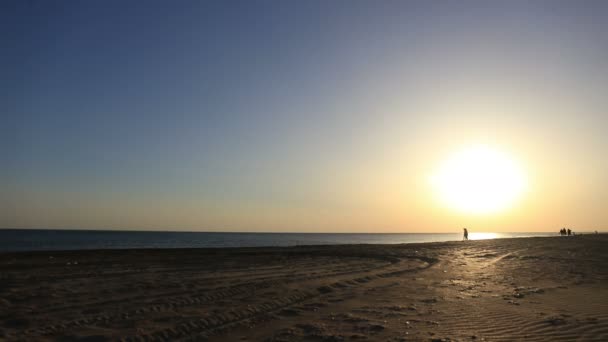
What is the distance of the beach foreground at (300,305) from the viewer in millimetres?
7309

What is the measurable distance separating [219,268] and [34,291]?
7.12 m

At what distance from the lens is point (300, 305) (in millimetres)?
9656

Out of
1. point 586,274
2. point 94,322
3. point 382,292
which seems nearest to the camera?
point 94,322

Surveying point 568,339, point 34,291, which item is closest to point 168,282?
point 34,291

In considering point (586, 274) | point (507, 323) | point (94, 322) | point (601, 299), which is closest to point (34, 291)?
point (94, 322)

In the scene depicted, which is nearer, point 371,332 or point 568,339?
point 568,339

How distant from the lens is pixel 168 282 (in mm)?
12828

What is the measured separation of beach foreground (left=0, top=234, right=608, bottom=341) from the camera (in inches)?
288

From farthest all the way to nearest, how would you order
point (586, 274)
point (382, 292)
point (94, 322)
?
point (586, 274) < point (382, 292) < point (94, 322)

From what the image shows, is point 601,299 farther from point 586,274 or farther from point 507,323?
point 586,274

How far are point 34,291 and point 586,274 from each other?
61.5 feet

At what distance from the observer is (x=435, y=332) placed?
24.3 ft

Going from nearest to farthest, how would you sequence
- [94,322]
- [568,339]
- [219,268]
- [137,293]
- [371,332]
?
[568,339], [371,332], [94,322], [137,293], [219,268]

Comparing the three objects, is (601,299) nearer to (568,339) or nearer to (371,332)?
(568,339)
